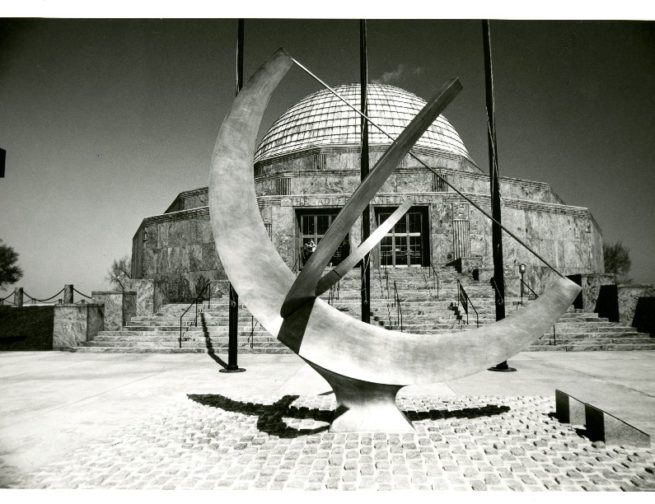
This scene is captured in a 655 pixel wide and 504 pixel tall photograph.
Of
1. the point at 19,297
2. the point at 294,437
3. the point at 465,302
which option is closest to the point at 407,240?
the point at 465,302

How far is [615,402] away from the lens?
368cm

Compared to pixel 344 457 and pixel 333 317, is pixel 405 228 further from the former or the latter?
pixel 344 457

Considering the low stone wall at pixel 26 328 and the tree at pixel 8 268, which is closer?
the low stone wall at pixel 26 328

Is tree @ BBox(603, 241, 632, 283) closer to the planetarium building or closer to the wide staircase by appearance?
the planetarium building

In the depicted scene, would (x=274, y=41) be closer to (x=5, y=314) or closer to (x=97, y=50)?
(x=97, y=50)

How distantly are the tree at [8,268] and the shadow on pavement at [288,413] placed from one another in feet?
67.7

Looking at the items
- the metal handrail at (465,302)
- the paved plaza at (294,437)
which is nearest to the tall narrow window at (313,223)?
the metal handrail at (465,302)

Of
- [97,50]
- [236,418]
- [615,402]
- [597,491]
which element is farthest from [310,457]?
[97,50]

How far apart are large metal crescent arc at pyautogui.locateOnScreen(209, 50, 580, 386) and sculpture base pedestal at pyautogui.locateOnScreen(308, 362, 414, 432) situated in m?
0.11

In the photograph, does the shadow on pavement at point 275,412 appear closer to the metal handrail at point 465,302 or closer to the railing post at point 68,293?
the metal handrail at point 465,302

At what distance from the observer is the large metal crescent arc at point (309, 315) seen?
285 centimetres

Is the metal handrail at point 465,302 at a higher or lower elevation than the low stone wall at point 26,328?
higher

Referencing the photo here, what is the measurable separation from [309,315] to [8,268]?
73.4 feet

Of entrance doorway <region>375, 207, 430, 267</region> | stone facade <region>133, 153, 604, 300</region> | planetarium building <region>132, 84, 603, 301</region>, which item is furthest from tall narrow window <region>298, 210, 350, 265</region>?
entrance doorway <region>375, 207, 430, 267</region>
